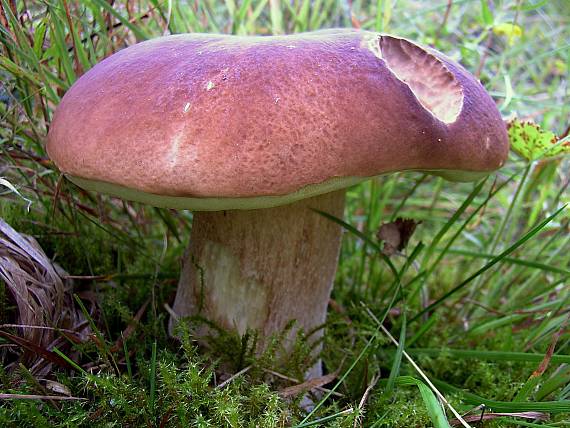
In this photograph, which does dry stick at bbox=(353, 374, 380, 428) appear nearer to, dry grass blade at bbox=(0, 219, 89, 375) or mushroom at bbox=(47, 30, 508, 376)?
mushroom at bbox=(47, 30, 508, 376)

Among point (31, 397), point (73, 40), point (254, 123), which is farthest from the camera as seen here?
point (73, 40)

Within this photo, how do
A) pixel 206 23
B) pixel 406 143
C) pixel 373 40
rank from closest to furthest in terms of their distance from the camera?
pixel 406 143 < pixel 373 40 < pixel 206 23

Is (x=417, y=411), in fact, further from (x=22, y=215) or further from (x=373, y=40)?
(x=22, y=215)

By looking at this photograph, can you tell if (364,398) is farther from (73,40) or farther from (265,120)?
(73,40)

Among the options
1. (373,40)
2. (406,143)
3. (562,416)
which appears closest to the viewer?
(406,143)

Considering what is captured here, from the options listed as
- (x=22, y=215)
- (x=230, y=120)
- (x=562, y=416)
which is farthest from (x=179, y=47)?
(x=562, y=416)

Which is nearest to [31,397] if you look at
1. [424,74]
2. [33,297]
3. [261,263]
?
[33,297]
